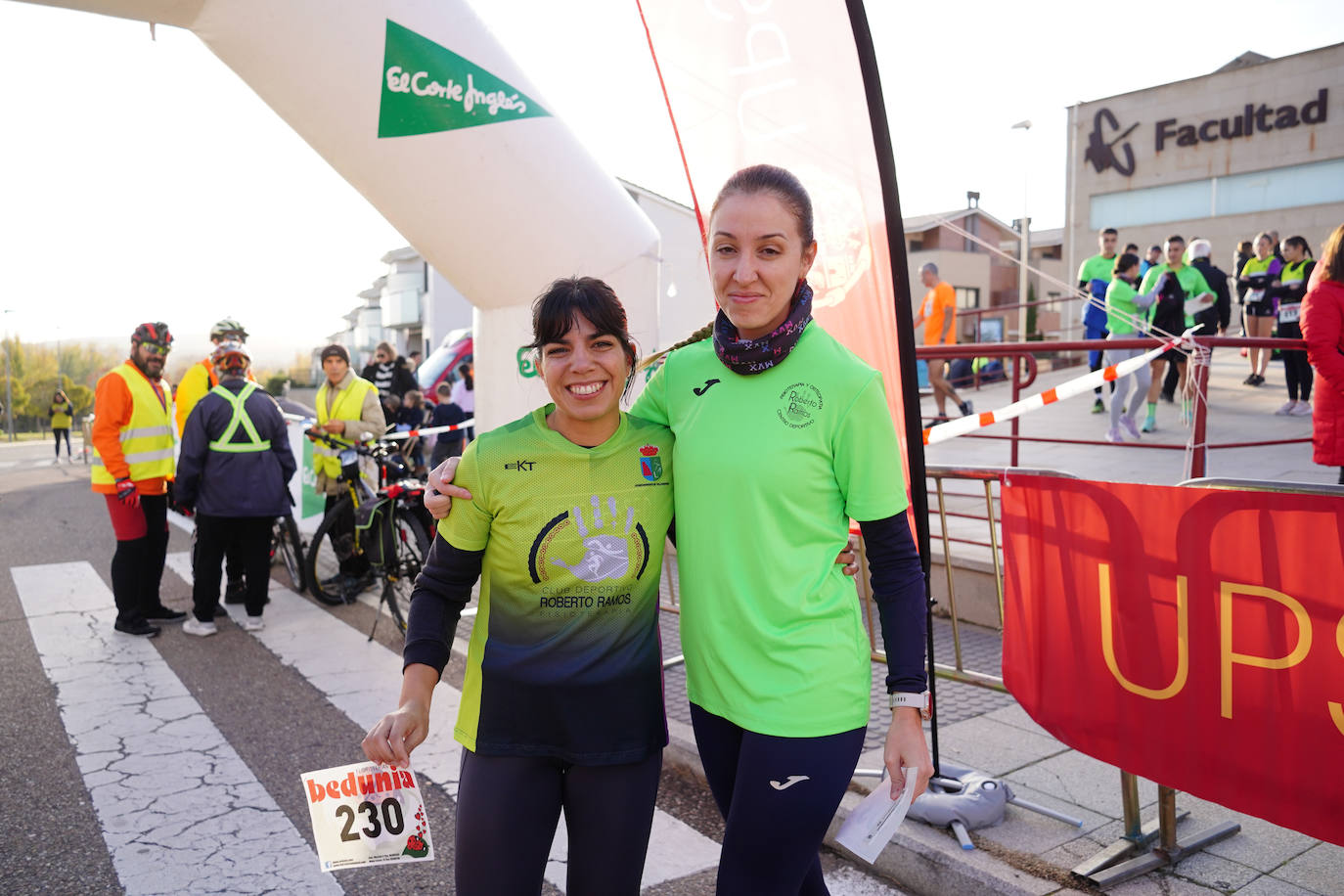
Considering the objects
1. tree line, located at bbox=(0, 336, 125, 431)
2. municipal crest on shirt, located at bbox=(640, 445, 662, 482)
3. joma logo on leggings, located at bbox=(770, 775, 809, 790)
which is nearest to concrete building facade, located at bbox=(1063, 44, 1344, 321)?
municipal crest on shirt, located at bbox=(640, 445, 662, 482)

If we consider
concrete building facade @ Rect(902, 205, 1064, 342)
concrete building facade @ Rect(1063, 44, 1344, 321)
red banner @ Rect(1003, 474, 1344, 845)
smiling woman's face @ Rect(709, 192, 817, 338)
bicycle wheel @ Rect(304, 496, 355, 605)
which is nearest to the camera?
smiling woman's face @ Rect(709, 192, 817, 338)

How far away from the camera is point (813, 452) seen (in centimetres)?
200

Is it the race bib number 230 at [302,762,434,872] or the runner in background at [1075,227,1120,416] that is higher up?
the runner in background at [1075,227,1120,416]

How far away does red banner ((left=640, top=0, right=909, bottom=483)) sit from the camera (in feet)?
11.0

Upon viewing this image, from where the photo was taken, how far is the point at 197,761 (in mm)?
4477

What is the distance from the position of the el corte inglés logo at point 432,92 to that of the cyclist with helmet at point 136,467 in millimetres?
3071

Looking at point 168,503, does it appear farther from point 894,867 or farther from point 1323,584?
point 1323,584

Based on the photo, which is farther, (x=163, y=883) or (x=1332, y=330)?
(x=1332, y=330)

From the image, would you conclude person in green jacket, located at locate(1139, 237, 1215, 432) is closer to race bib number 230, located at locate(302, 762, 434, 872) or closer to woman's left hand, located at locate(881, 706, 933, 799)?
woman's left hand, located at locate(881, 706, 933, 799)

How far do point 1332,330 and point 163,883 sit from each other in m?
6.64

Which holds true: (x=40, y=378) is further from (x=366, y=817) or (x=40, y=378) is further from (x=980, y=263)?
(x=366, y=817)

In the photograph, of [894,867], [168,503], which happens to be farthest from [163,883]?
[168,503]

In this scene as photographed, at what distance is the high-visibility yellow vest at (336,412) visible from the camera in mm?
7707

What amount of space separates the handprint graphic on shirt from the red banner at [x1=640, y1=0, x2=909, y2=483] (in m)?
1.67
